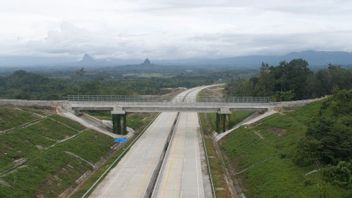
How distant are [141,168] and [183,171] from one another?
18.3 ft

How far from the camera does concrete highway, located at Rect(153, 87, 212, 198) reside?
156 feet

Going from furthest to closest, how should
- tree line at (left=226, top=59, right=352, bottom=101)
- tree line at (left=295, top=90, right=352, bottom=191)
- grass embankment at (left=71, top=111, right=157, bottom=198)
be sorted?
tree line at (left=226, top=59, right=352, bottom=101) → grass embankment at (left=71, top=111, right=157, bottom=198) → tree line at (left=295, top=90, right=352, bottom=191)

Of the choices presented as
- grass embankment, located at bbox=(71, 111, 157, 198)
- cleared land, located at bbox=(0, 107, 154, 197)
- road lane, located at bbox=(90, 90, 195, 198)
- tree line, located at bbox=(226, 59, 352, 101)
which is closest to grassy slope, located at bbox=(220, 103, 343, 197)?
road lane, located at bbox=(90, 90, 195, 198)

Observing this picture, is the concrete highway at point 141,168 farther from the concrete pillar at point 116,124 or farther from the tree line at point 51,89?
the tree line at point 51,89

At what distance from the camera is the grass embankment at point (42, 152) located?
4553 cm

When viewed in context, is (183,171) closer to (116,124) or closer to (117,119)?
(116,124)

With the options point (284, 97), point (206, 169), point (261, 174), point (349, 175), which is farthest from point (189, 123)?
point (349, 175)

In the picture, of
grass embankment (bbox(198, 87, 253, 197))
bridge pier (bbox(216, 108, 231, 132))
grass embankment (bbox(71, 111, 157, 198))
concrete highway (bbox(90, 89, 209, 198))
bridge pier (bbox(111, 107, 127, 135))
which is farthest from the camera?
bridge pier (bbox(111, 107, 127, 135))

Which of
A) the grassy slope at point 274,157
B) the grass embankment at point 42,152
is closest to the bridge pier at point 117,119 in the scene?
the grass embankment at point 42,152

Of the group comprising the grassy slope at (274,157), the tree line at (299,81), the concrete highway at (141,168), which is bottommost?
the concrete highway at (141,168)

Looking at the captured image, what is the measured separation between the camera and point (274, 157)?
176ft

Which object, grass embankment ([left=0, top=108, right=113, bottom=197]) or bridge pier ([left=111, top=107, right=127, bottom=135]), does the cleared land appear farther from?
bridge pier ([left=111, top=107, right=127, bottom=135])

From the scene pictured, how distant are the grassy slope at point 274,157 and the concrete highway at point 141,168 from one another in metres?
5.32

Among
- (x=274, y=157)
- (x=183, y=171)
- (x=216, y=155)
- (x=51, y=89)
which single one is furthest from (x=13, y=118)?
(x=51, y=89)
